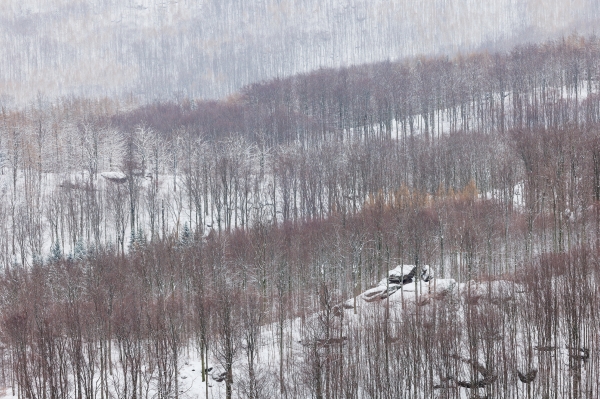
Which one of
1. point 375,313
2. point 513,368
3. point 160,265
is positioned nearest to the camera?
point 513,368

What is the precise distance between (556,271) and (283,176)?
47.5m

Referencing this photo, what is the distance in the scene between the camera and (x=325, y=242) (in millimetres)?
43469

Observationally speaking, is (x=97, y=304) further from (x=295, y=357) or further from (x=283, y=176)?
(x=283, y=176)

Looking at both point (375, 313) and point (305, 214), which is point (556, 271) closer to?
point (375, 313)

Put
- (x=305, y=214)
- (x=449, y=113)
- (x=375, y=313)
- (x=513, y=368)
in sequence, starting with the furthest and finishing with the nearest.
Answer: (x=449, y=113) → (x=305, y=214) → (x=375, y=313) → (x=513, y=368)

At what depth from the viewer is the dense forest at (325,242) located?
25.8 metres

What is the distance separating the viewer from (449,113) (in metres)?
95.2

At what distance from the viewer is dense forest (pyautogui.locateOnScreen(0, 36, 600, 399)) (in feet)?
84.8

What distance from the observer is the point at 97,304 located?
106ft

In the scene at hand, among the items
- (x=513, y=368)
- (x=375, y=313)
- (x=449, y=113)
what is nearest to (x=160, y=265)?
(x=375, y=313)

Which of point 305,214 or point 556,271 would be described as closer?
point 556,271

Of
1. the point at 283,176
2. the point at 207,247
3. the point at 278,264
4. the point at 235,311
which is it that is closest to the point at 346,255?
the point at 278,264

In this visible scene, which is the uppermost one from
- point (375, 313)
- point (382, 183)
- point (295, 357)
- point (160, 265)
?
point (382, 183)

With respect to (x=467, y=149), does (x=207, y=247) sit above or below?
below
